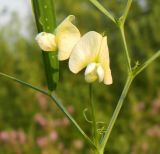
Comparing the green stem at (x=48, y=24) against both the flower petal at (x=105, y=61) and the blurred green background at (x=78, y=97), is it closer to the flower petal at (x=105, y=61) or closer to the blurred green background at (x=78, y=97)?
the flower petal at (x=105, y=61)

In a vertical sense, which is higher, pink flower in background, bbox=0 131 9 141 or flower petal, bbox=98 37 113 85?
flower petal, bbox=98 37 113 85

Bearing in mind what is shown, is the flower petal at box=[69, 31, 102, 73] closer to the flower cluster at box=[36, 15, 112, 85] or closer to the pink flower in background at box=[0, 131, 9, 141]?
the flower cluster at box=[36, 15, 112, 85]

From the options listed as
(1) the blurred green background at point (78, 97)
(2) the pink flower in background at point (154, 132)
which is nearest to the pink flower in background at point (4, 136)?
(1) the blurred green background at point (78, 97)

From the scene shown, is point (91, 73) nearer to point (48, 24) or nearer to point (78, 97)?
point (48, 24)

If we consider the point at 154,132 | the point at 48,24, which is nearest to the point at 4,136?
the point at 154,132

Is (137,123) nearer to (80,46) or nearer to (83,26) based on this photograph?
(83,26)

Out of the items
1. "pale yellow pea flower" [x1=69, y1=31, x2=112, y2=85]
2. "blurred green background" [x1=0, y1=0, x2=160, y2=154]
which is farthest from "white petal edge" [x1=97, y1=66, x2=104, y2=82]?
"blurred green background" [x1=0, y1=0, x2=160, y2=154]
